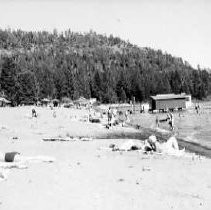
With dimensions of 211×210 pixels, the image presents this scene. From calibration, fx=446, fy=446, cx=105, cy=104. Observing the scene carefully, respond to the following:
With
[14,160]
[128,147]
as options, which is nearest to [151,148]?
[128,147]

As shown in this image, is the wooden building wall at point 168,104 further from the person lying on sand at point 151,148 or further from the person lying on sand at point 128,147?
the person lying on sand at point 128,147

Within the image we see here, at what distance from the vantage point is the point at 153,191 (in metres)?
17.4

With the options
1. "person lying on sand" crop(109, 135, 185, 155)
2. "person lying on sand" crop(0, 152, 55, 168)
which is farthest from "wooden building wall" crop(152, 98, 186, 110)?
"person lying on sand" crop(0, 152, 55, 168)

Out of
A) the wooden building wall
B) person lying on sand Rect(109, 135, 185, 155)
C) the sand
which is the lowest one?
the sand

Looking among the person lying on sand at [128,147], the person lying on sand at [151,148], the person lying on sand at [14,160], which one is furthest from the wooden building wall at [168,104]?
the person lying on sand at [14,160]

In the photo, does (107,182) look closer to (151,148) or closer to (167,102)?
(151,148)

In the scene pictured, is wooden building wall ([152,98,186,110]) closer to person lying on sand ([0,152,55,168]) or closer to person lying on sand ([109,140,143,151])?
person lying on sand ([109,140,143,151])

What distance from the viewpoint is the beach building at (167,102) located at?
112375 mm

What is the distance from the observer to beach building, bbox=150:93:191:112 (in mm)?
112375

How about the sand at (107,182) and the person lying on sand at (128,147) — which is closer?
the sand at (107,182)

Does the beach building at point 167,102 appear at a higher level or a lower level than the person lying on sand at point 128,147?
higher

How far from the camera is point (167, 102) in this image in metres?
113

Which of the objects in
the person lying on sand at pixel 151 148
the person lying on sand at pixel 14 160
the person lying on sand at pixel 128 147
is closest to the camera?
the person lying on sand at pixel 14 160

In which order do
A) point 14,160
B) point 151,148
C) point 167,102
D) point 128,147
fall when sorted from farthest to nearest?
point 167,102 → point 128,147 → point 151,148 → point 14,160
